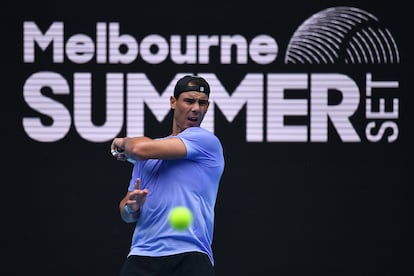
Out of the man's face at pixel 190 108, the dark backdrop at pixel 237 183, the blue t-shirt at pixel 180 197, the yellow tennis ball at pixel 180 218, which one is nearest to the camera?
the yellow tennis ball at pixel 180 218

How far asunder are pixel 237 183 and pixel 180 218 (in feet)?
8.58

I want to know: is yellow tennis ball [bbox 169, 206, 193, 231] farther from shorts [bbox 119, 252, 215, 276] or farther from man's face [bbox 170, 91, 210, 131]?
man's face [bbox 170, 91, 210, 131]

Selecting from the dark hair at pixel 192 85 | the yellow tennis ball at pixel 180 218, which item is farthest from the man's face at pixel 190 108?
the yellow tennis ball at pixel 180 218

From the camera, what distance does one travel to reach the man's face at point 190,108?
5145 mm

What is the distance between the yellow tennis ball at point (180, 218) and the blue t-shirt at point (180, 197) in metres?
0.04

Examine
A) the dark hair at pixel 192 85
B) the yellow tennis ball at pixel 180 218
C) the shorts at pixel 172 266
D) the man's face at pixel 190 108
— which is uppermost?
the dark hair at pixel 192 85

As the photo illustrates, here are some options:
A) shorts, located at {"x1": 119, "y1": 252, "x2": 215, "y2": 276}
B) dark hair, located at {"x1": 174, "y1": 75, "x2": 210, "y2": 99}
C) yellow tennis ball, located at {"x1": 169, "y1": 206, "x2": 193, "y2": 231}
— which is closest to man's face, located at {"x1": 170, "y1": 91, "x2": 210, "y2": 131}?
dark hair, located at {"x1": 174, "y1": 75, "x2": 210, "y2": 99}

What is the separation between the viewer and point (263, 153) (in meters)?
7.38

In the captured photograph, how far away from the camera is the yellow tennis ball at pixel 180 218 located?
4.79 m

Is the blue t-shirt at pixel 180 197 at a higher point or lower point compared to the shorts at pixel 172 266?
higher

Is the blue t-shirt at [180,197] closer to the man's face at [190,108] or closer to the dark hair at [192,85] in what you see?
the man's face at [190,108]

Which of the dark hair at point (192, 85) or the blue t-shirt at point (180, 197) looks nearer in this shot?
the blue t-shirt at point (180, 197)

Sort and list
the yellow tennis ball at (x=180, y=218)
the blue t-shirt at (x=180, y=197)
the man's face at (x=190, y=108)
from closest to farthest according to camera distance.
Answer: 1. the yellow tennis ball at (x=180, y=218)
2. the blue t-shirt at (x=180, y=197)
3. the man's face at (x=190, y=108)

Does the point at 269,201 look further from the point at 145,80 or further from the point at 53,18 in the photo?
the point at 53,18
